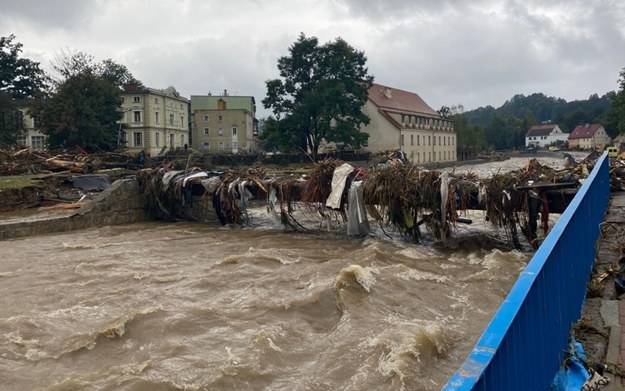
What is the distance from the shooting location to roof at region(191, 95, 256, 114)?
3305 inches

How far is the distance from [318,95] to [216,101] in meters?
41.2

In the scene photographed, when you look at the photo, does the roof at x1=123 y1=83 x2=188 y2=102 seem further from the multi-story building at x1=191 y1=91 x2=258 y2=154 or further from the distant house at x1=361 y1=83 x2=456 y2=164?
the distant house at x1=361 y1=83 x2=456 y2=164

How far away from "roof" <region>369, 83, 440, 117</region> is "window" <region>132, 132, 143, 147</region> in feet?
96.3

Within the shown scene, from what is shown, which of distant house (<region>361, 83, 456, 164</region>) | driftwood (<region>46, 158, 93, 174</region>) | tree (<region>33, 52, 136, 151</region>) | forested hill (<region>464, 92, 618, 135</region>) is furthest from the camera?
forested hill (<region>464, 92, 618, 135</region>)

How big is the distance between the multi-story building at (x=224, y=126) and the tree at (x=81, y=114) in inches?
1098

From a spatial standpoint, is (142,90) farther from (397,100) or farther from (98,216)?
(98,216)

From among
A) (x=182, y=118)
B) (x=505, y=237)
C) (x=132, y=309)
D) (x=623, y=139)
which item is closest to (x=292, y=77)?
(x=182, y=118)

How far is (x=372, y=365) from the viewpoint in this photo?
222 inches

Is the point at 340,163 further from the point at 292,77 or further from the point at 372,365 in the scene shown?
the point at 292,77

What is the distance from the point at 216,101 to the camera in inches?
3344

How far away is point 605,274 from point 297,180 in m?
9.23

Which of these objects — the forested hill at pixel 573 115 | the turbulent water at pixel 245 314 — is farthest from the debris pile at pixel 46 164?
the forested hill at pixel 573 115

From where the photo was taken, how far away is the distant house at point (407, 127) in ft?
213

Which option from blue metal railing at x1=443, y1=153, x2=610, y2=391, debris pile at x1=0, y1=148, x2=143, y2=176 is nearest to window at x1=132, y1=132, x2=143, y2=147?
debris pile at x1=0, y1=148, x2=143, y2=176
